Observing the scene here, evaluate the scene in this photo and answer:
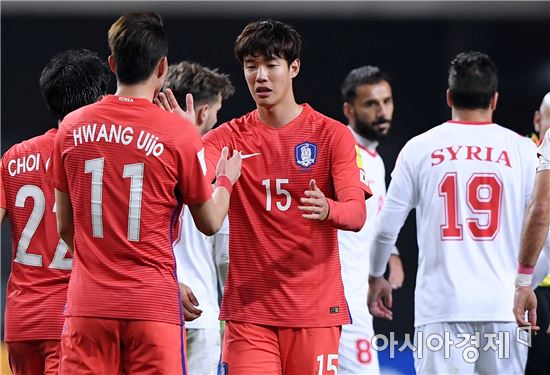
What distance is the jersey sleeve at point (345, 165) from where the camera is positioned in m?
4.66

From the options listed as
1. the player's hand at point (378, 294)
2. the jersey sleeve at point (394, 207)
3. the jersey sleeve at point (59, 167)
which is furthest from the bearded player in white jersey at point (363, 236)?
the jersey sleeve at point (59, 167)

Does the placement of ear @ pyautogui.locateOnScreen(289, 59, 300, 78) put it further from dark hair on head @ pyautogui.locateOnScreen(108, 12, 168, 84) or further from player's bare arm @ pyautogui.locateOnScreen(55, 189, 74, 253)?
player's bare arm @ pyautogui.locateOnScreen(55, 189, 74, 253)

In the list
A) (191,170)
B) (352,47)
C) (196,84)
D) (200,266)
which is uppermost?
(352,47)

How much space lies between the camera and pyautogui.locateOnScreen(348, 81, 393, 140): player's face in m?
7.64

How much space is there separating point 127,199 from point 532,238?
214cm

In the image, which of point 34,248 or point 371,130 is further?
point 371,130

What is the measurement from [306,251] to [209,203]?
0.69 m

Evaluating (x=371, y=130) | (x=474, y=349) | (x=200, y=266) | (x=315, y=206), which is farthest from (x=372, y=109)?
(x=315, y=206)

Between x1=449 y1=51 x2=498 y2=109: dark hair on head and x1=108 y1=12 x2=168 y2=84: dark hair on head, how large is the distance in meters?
2.34

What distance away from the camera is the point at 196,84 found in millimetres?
6461

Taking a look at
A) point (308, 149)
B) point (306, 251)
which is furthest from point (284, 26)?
point (306, 251)

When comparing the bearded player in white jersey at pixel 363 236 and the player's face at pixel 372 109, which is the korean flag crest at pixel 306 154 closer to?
the bearded player in white jersey at pixel 363 236

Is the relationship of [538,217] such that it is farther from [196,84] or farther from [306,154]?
[196,84]

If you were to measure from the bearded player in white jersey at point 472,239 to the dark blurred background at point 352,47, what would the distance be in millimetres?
5206
